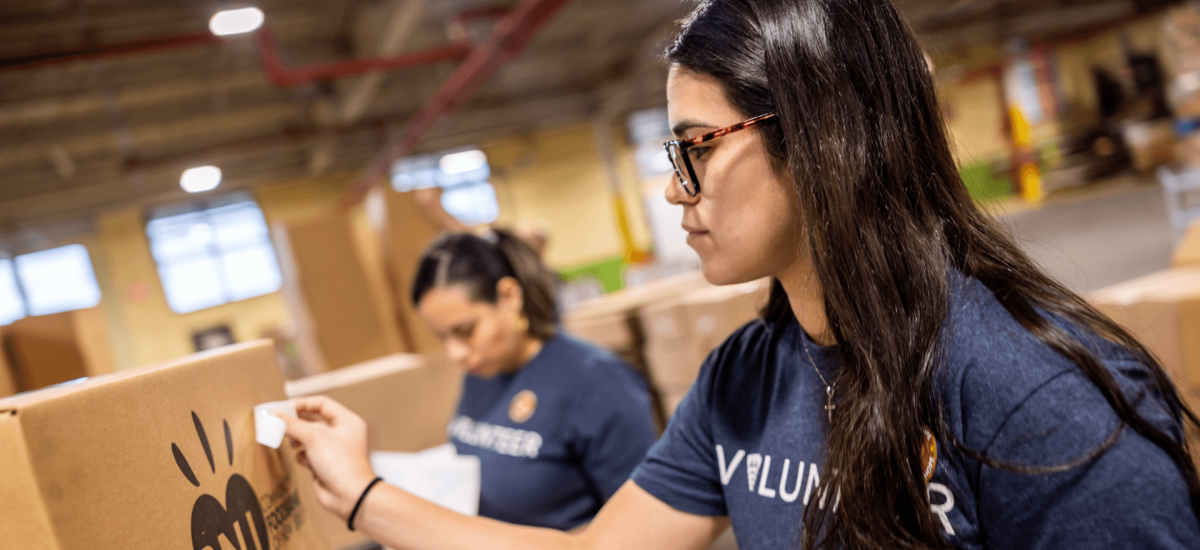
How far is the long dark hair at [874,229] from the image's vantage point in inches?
26.9

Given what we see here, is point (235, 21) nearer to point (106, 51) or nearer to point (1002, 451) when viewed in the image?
point (106, 51)

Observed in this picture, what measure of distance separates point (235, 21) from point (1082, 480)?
4811mm

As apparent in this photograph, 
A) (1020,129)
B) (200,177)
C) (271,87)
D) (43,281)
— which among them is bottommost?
(1020,129)

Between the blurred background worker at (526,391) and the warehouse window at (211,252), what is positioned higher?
the warehouse window at (211,252)

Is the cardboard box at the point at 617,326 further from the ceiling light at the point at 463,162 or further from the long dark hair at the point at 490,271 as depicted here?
the ceiling light at the point at 463,162

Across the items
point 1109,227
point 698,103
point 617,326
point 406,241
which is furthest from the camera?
point 1109,227

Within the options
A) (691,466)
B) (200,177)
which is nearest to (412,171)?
(200,177)

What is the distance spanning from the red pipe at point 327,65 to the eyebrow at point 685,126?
5.03 meters

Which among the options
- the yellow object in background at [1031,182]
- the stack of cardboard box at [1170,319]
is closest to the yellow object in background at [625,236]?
the yellow object in background at [1031,182]

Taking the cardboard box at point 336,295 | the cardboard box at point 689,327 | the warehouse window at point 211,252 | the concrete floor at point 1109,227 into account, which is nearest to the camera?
the cardboard box at point 689,327

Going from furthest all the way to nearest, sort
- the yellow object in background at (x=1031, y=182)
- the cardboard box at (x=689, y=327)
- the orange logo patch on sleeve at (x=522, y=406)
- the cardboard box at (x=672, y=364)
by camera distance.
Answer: the yellow object in background at (x=1031, y=182), the cardboard box at (x=672, y=364), the cardboard box at (x=689, y=327), the orange logo patch on sleeve at (x=522, y=406)

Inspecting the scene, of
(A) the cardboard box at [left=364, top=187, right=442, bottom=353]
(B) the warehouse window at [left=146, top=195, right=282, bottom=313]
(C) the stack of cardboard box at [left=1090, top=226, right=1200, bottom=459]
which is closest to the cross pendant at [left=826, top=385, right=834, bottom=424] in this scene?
(C) the stack of cardboard box at [left=1090, top=226, right=1200, bottom=459]

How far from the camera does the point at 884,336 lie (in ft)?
2.31

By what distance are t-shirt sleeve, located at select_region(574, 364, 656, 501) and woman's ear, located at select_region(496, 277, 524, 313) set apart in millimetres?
351
